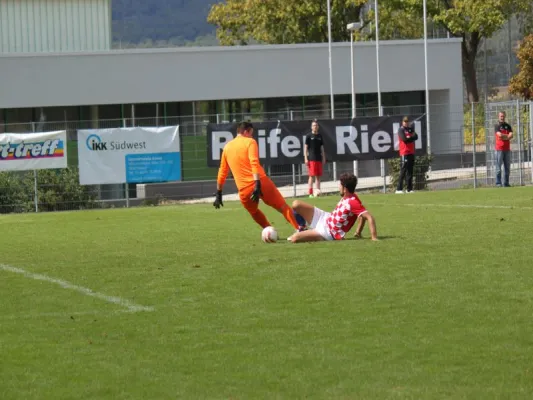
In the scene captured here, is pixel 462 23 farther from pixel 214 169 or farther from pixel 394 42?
pixel 214 169

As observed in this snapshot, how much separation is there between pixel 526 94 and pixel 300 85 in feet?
52.7

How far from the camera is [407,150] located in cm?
3031

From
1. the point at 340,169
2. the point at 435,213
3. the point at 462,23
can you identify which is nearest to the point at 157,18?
the point at 462,23

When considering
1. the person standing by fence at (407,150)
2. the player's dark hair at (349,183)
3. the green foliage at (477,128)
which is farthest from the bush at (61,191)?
the player's dark hair at (349,183)

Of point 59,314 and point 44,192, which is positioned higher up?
point 44,192

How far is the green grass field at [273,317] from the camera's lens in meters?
7.25

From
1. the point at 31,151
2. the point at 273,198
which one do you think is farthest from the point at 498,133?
the point at 273,198

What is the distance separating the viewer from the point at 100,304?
35.0ft

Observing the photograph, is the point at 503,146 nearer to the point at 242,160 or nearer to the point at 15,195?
the point at 15,195

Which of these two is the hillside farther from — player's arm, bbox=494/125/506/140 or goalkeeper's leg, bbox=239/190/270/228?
goalkeeper's leg, bbox=239/190/270/228

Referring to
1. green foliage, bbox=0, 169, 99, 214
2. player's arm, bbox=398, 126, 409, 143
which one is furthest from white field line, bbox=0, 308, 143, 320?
green foliage, bbox=0, 169, 99, 214

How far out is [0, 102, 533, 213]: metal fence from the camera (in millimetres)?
31141

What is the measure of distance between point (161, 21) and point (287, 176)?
4770 inches

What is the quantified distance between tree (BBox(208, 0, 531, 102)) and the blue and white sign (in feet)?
106
